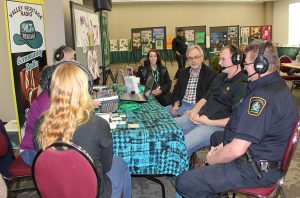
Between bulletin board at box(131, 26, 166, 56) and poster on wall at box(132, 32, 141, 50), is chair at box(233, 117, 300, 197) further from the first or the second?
poster on wall at box(132, 32, 141, 50)

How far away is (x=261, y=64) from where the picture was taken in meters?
1.77

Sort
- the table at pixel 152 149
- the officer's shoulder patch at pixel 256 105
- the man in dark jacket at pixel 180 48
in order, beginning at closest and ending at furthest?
1. the officer's shoulder patch at pixel 256 105
2. the table at pixel 152 149
3. the man in dark jacket at pixel 180 48

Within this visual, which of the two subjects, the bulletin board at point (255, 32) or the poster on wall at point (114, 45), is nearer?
the bulletin board at point (255, 32)

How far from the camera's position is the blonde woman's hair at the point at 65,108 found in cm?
144

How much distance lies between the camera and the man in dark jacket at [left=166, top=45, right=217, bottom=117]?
320 centimetres

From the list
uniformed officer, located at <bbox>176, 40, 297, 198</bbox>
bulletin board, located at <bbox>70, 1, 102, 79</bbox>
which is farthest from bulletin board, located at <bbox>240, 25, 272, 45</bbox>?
uniformed officer, located at <bbox>176, 40, 297, 198</bbox>

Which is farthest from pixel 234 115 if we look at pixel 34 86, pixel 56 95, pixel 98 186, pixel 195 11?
pixel 195 11

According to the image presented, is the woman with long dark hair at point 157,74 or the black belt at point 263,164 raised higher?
the woman with long dark hair at point 157,74

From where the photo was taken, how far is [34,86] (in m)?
3.08

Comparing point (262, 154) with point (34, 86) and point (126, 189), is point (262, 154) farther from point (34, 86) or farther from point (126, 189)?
point (34, 86)

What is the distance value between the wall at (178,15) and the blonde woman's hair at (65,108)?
1408 centimetres

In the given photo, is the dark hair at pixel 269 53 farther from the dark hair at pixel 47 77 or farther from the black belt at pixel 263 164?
the dark hair at pixel 47 77

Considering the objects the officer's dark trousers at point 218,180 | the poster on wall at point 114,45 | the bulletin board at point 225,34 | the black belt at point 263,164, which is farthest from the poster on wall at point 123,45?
the black belt at point 263,164

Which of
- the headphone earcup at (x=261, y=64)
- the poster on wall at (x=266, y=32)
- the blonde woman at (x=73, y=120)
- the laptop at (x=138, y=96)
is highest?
Answer: the poster on wall at (x=266, y=32)
